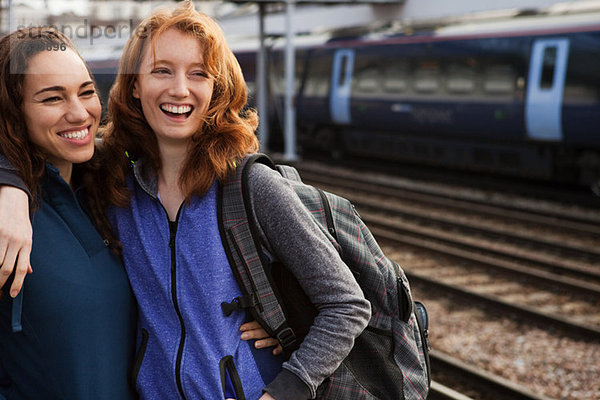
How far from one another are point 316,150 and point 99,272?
16.6 meters

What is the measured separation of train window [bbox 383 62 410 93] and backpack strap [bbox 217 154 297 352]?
12.0m

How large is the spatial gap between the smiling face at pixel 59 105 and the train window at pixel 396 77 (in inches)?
469

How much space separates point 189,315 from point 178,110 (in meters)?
0.51

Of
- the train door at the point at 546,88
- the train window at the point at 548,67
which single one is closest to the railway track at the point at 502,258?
the train door at the point at 546,88

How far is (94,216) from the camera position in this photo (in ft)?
5.61

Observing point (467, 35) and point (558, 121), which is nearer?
point (558, 121)

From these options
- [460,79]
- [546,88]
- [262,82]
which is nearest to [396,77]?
[460,79]

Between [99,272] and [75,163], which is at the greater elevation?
[75,163]

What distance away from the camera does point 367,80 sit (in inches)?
554

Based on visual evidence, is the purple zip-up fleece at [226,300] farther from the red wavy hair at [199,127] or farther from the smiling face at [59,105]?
A: the smiling face at [59,105]

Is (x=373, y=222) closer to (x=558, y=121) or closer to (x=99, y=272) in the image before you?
(x=558, y=121)

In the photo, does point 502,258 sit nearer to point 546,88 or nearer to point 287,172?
point 546,88

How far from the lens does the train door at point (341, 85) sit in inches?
569

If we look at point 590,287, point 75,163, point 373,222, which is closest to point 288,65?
point 373,222
